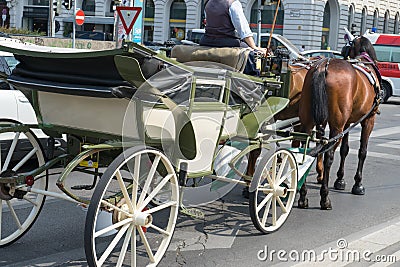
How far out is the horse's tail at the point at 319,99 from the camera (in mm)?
7238

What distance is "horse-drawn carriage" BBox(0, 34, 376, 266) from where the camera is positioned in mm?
4555

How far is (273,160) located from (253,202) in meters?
0.53

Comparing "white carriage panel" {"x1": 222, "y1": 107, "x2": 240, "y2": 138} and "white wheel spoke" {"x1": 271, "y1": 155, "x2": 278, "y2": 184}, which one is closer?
"white carriage panel" {"x1": 222, "y1": 107, "x2": 240, "y2": 138}

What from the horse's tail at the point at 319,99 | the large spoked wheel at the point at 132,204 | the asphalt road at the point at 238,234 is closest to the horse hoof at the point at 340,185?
the asphalt road at the point at 238,234

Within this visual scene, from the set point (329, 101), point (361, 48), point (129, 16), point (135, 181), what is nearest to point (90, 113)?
point (135, 181)

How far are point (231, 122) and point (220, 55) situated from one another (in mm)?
719

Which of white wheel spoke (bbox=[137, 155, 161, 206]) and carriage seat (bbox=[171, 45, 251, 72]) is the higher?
carriage seat (bbox=[171, 45, 251, 72])

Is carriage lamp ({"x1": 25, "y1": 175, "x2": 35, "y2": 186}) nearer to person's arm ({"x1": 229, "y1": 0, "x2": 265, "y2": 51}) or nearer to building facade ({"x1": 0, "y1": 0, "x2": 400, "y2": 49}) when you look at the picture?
person's arm ({"x1": 229, "y1": 0, "x2": 265, "y2": 51})

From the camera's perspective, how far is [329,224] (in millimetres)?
6855

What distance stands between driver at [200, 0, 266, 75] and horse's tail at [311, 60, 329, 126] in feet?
3.12

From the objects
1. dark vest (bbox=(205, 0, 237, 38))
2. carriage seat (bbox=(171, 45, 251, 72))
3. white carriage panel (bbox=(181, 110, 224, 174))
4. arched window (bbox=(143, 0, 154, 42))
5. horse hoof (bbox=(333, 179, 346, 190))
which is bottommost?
horse hoof (bbox=(333, 179, 346, 190))

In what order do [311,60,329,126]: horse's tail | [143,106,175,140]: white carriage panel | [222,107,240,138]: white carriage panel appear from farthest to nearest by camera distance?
[311,60,329,126]: horse's tail, [222,107,240,138]: white carriage panel, [143,106,175,140]: white carriage panel

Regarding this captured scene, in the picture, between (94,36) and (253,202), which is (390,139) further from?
(94,36)

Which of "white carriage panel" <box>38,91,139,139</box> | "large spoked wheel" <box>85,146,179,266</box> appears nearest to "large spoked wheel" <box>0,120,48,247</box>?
"white carriage panel" <box>38,91,139,139</box>
